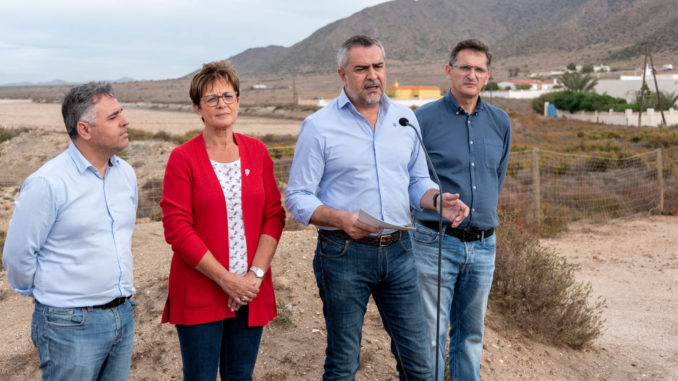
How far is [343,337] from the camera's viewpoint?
2.59 meters

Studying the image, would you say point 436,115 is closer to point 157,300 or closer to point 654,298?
point 157,300

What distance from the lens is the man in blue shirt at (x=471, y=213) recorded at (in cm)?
308

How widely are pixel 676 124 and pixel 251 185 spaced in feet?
127

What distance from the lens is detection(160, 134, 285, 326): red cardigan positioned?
2.39m

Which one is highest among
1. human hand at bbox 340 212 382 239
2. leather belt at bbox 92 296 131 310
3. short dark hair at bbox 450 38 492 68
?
short dark hair at bbox 450 38 492 68

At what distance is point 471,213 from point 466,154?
335mm

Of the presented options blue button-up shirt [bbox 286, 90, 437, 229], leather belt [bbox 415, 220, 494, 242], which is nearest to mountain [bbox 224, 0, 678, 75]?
leather belt [bbox 415, 220, 494, 242]

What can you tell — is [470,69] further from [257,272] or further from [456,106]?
[257,272]

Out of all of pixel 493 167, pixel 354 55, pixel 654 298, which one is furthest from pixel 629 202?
pixel 354 55

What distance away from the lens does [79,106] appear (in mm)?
2234

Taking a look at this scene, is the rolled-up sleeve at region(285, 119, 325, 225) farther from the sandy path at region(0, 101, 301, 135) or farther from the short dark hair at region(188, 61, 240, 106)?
the sandy path at region(0, 101, 301, 135)

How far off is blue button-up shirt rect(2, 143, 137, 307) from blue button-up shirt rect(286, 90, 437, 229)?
800 mm

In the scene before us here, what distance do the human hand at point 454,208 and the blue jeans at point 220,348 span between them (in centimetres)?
105

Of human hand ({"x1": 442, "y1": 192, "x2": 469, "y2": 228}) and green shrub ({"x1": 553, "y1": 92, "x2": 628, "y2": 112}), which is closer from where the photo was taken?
human hand ({"x1": 442, "y1": 192, "x2": 469, "y2": 228})
